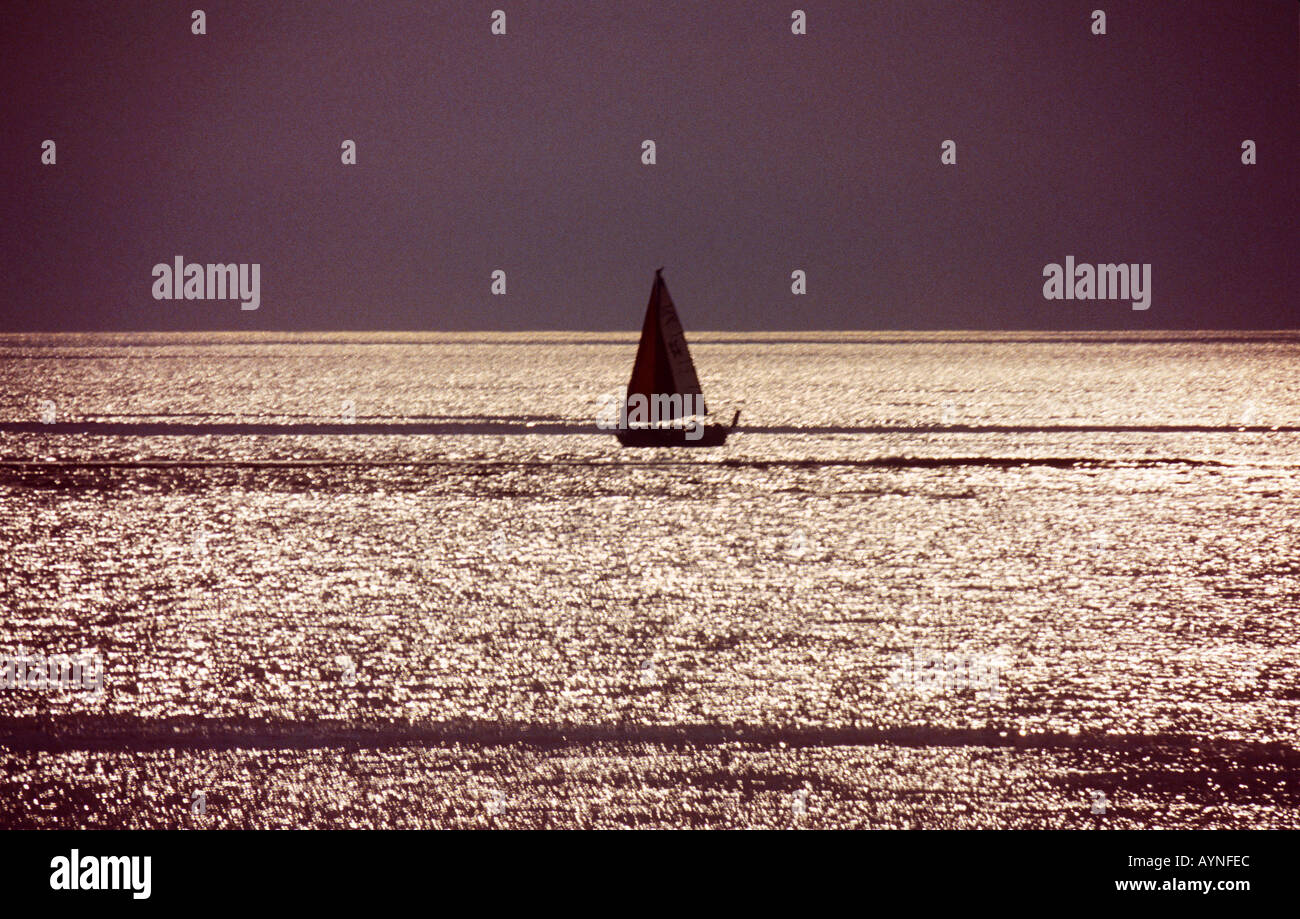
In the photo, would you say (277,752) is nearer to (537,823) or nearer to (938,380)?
(537,823)

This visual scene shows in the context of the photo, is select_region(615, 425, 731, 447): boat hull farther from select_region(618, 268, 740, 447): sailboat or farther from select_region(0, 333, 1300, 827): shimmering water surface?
select_region(0, 333, 1300, 827): shimmering water surface

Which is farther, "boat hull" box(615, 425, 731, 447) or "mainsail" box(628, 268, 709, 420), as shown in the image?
"mainsail" box(628, 268, 709, 420)

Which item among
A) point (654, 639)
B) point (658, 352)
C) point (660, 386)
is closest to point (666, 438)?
point (660, 386)

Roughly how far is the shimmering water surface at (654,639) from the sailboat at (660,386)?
3580 millimetres

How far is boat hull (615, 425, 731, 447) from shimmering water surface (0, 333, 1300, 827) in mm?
2385

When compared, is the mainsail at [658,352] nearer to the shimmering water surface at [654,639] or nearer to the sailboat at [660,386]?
the sailboat at [660,386]

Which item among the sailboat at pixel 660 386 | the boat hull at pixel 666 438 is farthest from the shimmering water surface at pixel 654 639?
the sailboat at pixel 660 386

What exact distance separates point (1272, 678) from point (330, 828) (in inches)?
225

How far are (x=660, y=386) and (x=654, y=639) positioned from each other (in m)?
16.9

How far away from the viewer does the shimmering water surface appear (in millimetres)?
6000

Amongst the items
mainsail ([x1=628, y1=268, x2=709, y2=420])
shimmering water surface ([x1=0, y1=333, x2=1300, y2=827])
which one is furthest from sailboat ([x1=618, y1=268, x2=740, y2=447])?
shimmering water surface ([x1=0, y1=333, x2=1300, y2=827])

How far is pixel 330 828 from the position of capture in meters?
5.56

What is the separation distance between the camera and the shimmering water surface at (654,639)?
6000 millimetres
